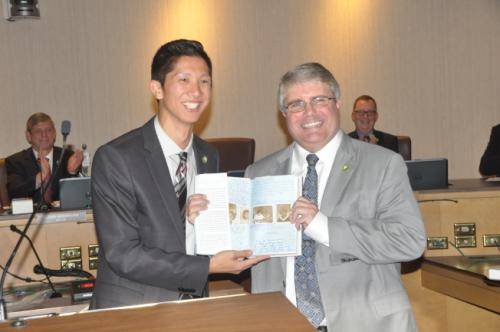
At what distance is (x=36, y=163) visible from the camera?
256 inches

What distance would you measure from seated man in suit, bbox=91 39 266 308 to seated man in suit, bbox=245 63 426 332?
21cm

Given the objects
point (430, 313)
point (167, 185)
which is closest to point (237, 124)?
point (430, 313)

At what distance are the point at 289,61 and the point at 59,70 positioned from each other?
8.34 ft

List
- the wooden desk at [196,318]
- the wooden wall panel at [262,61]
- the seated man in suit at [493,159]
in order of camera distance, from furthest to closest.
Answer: the wooden wall panel at [262,61] → the seated man in suit at [493,159] → the wooden desk at [196,318]

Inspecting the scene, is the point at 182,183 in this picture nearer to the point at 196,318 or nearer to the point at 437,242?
the point at 196,318

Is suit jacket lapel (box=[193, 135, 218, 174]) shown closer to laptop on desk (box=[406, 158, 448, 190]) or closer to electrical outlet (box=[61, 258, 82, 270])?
electrical outlet (box=[61, 258, 82, 270])

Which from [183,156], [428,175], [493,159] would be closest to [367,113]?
[493,159]

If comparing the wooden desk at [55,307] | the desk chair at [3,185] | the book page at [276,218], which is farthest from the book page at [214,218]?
the desk chair at [3,185]

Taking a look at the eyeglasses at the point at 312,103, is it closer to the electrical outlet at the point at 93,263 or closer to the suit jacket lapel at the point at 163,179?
the suit jacket lapel at the point at 163,179

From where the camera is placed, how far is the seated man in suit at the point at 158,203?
2383 millimetres

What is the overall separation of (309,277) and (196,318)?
2.67 ft

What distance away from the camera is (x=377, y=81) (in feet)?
28.4

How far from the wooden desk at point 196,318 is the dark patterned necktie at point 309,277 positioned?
1.92ft

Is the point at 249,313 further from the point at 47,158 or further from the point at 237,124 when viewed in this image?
the point at 237,124
